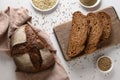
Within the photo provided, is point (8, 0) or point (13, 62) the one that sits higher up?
point (8, 0)

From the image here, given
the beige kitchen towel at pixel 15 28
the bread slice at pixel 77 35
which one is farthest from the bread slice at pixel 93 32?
the beige kitchen towel at pixel 15 28

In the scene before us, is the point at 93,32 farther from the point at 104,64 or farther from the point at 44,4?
the point at 44,4

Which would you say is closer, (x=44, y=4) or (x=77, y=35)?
(x=77, y=35)

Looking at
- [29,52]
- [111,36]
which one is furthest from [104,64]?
[29,52]

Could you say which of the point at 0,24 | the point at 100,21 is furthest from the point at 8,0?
the point at 100,21

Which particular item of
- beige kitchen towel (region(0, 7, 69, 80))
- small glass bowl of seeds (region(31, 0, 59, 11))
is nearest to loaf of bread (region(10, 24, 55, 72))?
beige kitchen towel (region(0, 7, 69, 80))

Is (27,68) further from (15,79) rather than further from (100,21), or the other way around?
(100,21)
